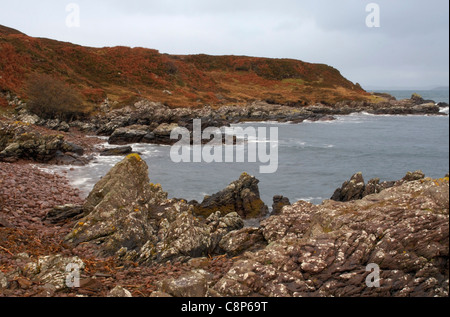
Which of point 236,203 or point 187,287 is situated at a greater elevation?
point 187,287

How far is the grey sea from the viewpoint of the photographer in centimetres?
2647

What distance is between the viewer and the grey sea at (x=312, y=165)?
86.8 ft

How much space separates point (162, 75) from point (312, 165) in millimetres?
65204

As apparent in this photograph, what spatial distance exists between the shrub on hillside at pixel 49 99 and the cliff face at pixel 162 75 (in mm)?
4854

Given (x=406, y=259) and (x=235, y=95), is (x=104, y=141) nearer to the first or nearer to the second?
(x=406, y=259)

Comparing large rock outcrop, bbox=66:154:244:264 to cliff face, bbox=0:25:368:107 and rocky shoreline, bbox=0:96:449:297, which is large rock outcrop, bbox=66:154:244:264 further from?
cliff face, bbox=0:25:368:107

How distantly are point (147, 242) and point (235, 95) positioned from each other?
86.6 metres

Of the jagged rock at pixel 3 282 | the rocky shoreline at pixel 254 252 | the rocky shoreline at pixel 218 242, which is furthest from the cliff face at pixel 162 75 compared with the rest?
the jagged rock at pixel 3 282

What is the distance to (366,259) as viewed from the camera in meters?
6.98

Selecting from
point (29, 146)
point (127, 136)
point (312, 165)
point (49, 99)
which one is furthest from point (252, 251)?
point (49, 99)

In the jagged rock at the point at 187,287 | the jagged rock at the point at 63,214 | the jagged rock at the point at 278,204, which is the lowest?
the jagged rock at the point at 278,204

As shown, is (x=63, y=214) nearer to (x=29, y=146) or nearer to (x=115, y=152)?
(x=29, y=146)

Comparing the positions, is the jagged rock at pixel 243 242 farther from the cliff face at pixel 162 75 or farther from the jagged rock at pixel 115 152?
the cliff face at pixel 162 75
